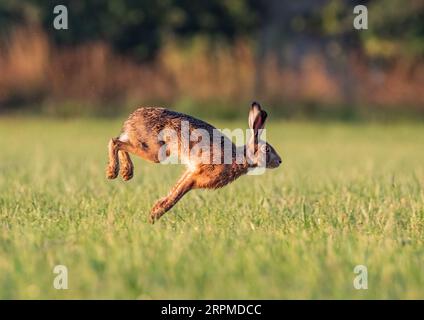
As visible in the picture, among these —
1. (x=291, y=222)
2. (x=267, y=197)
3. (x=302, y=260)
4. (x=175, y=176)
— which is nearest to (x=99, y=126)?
(x=175, y=176)

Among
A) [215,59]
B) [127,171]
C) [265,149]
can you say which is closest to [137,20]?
[215,59]

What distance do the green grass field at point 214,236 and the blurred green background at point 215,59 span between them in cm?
1505

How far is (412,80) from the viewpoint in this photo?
97.8 ft

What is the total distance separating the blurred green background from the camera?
86.6 feet

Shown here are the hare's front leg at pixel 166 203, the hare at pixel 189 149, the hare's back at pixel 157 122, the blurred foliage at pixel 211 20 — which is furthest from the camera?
the blurred foliage at pixel 211 20

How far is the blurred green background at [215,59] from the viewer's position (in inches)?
1039

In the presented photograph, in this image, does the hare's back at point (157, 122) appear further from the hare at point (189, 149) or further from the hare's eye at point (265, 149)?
the hare's eye at point (265, 149)

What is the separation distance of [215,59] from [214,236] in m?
23.0

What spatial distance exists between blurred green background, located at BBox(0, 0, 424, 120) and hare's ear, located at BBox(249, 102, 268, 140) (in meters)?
18.4

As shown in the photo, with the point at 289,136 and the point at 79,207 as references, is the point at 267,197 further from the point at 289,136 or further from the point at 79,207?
the point at 289,136

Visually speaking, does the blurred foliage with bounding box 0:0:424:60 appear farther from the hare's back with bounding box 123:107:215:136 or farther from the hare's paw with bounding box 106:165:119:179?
the hare's paw with bounding box 106:165:119:179

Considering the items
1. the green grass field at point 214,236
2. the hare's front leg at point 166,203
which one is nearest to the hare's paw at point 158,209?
the hare's front leg at point 166,203

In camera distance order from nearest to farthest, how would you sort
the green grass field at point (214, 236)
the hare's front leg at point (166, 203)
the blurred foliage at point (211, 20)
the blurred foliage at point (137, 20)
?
the green grass field at point (214, 236)
the hare's front leg at point (166, 203)
the blurred foliage at point (211, 20)
the blurred foliage at point (137, 20)

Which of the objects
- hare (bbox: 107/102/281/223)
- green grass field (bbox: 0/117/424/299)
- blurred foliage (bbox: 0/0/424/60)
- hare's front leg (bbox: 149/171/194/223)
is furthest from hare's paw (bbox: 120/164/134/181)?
blurred foliage (bbox: 0/0/424/60)
